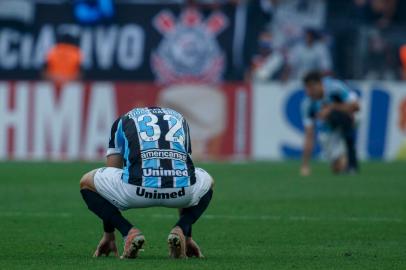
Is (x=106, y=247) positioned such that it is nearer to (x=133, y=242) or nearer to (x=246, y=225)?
(x=133, y=242)

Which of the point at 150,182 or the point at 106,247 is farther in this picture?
the point at 106,247

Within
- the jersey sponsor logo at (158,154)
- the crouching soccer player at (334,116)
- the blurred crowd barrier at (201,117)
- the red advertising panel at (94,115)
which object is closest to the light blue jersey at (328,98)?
the crouching soccer player at (334,116)

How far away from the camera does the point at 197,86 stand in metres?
26.5

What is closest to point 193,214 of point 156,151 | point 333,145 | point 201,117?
point 156,151

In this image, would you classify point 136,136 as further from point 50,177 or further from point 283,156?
point 283,156

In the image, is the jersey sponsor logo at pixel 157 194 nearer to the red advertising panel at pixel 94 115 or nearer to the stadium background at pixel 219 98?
the stadium background at pixel 219 98

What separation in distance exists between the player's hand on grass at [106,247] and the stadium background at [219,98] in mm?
2281

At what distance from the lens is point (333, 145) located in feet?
76.2

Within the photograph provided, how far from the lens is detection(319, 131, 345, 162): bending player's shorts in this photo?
22938 mm

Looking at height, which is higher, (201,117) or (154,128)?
(154,128)

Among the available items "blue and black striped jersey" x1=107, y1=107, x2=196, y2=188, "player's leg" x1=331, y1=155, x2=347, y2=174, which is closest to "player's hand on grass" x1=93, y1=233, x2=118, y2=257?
"blue and black striped jersey" x1=107, y1=107, x2=196, y2=188

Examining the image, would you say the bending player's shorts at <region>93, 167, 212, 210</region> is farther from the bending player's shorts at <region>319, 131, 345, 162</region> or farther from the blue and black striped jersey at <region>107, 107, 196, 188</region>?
the bending player's shorts at <region>319, 131, 345, 162</region>

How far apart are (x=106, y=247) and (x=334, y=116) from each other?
41.3 ft

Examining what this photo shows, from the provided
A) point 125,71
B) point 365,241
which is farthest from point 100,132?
point 365,241
